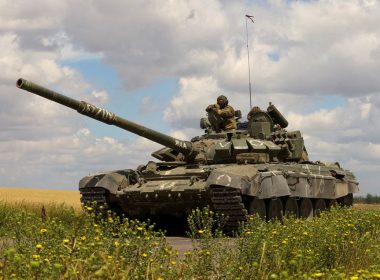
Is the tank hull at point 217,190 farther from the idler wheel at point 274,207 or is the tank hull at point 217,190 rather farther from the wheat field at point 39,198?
the wheat field at point 39,198

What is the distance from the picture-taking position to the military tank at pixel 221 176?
1446 centimetres

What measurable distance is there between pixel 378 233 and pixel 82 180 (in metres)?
8.86

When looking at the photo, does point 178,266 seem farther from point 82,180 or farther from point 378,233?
point 82,180

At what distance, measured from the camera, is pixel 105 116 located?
559 inches

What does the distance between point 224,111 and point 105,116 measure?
4740 mm

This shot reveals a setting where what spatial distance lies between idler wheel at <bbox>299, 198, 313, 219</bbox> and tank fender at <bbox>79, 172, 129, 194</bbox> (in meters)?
4.64

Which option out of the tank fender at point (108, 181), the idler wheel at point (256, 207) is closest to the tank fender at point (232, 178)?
the idler wheel at point (256, 207)

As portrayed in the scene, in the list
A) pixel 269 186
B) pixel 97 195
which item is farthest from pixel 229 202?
pixel 97 195

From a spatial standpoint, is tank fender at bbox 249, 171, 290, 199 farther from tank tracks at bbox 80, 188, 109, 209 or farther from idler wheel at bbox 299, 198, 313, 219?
tank tracks at bbox 80, 188, 109, 209

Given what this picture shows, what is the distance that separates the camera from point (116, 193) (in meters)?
16.5

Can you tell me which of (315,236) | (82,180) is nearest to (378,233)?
(315,236)

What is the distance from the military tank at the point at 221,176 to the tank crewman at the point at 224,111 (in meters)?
0.19

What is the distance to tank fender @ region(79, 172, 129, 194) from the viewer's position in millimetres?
16516

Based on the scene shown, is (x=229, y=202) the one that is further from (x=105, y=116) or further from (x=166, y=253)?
(x=166, y=253)
